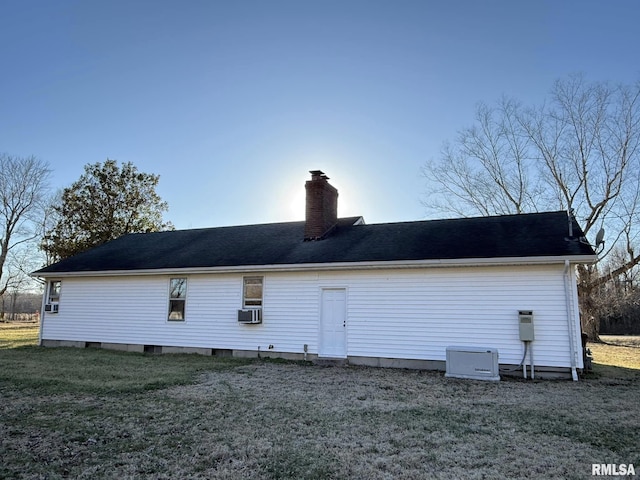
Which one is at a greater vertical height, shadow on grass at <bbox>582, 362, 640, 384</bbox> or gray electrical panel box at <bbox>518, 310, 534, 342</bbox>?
gray electrical panel box at <bbox>518, 310, 534, 342</bbox>

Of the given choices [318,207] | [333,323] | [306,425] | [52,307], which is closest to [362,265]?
[333,323]

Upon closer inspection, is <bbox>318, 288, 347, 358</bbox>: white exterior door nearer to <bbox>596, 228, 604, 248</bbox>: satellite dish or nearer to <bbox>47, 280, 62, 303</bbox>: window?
<bbox>596, 228, 604, 248</bbox>: satellite dish

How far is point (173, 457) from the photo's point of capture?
4.10 m

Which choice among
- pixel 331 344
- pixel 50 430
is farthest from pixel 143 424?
pixel 331 344

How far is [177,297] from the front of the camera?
1299 centimetres

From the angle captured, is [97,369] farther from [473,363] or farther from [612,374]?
[612,374]

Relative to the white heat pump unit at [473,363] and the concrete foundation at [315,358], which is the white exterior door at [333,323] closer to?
the concrete foundation at [315,358]

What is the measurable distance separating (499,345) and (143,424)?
7547 mm

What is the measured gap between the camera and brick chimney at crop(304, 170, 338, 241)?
13.4 meters

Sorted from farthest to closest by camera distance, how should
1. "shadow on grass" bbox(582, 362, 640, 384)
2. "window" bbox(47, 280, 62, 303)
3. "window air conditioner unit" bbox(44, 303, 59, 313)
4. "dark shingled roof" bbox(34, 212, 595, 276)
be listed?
"window" bbox(47, 280, 62, 303)
"window air conditioner unit" bbox(44, 303, 59, 313)
"dark shingled roof" bbox(34, 212, 595, 276)
"shadow on grass" bbox(582, 362, 640, 384)

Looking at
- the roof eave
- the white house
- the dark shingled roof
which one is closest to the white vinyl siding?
the white house

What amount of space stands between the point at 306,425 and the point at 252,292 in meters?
7.12

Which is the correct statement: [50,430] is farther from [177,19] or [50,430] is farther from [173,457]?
[177,19]

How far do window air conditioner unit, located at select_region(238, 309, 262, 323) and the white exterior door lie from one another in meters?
1.86
